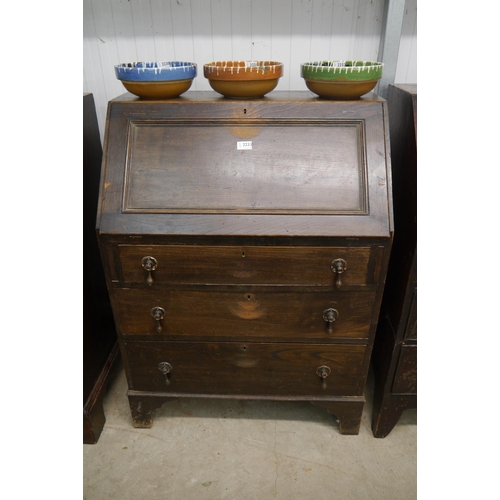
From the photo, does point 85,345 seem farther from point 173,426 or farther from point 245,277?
point 245,277

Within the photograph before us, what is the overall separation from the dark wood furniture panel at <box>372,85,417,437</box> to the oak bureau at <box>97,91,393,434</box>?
12 cm

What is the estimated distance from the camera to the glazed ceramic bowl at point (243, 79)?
4.58ft

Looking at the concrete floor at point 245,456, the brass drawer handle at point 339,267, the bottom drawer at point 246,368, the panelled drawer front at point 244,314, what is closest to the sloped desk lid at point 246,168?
the brass drawer handle at point 339,267

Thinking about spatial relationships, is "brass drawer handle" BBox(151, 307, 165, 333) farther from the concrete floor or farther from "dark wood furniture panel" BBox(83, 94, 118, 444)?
the concrete floor

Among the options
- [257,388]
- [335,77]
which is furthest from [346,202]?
[257,388]

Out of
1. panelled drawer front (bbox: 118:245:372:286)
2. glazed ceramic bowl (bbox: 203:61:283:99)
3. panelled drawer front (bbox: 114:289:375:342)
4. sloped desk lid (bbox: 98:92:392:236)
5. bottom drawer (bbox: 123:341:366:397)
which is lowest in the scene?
bottom drawer (bbox: 123:341:366:397)

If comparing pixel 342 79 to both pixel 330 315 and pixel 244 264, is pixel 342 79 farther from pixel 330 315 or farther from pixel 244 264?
pixel 330 315

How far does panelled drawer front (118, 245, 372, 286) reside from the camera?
1.38 m

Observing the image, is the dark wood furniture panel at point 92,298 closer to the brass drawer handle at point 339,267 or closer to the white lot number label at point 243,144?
the white lot number label at point 243,144

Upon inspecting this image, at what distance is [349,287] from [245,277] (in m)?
0.38

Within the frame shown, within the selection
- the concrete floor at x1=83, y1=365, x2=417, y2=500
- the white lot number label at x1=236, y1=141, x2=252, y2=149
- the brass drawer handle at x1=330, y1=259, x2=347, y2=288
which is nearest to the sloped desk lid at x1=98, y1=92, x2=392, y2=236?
Result: the white lot number label at x1=236, y1=141, x2=252, y2=149

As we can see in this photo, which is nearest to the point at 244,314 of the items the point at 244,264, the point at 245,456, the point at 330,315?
the point at 244,264

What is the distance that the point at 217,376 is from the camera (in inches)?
65.4

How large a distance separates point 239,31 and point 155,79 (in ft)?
2.06
